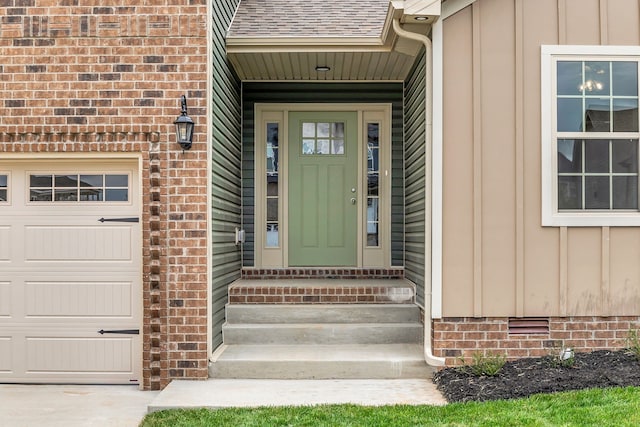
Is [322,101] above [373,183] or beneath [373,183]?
above

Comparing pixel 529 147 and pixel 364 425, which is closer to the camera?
pixel 364 425

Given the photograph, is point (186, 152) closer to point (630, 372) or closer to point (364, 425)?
point (364, 425)

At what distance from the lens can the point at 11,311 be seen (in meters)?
5.30

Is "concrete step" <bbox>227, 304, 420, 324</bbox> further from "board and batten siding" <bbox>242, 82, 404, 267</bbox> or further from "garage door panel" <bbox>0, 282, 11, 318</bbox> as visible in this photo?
"garage door panel" <bbox>0, 282, 11, 318</bbox>

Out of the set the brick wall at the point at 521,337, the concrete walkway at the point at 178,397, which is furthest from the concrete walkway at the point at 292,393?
the brick wall at the point at 521,337

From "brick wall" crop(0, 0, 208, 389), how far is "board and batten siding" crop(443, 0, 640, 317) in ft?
7.16

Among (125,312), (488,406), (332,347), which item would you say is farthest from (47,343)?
(488,406)

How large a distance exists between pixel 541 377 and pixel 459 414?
0.98 metres

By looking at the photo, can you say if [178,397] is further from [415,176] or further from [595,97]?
[595,97]

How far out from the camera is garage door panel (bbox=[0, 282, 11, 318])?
17.4ft

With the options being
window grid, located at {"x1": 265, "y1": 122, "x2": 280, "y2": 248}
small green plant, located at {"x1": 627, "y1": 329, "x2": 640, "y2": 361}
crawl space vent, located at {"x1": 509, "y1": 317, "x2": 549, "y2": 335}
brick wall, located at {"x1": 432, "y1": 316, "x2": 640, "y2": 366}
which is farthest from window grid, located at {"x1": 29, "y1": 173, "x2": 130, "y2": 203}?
small green plant, located at {"x1": 627, "y1": 329, "x2": 640, "y2": 361}

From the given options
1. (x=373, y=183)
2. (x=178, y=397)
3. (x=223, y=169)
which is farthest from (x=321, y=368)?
(x=373, y=183)

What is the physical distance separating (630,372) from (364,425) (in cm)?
224

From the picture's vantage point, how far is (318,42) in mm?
5672
